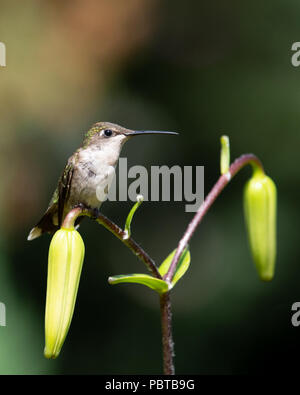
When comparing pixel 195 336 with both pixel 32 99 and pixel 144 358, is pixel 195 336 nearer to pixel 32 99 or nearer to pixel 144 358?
pixel 144 358

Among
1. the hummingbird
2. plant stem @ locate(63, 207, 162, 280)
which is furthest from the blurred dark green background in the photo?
plant stem @ locate(63, 207, 162, 280)

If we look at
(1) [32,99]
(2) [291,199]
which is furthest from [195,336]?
(1) [32,99]

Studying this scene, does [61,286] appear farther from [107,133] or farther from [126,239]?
[107,133]

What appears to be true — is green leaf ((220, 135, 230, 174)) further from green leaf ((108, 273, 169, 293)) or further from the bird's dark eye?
the bird's dark eye

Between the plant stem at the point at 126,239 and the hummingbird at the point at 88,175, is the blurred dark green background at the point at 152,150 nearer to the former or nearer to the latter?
the hummingbird at the point at 88,175

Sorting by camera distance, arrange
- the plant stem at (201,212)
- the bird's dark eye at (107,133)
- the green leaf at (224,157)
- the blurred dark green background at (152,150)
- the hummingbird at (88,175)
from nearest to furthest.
A: the plant stem at (201,212), the green leaf at (224,157), the hummingbird at (88,175), the bird's dark eye at (107,133), the blurred dark green background at (152,150)

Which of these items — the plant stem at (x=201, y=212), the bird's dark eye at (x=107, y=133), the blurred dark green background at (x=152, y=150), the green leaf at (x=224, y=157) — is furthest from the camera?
the blurred dark green background at (x=152, y=150)

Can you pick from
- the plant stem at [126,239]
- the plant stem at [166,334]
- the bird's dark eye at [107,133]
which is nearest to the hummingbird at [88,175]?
the bird's dark eye at [107,133]
